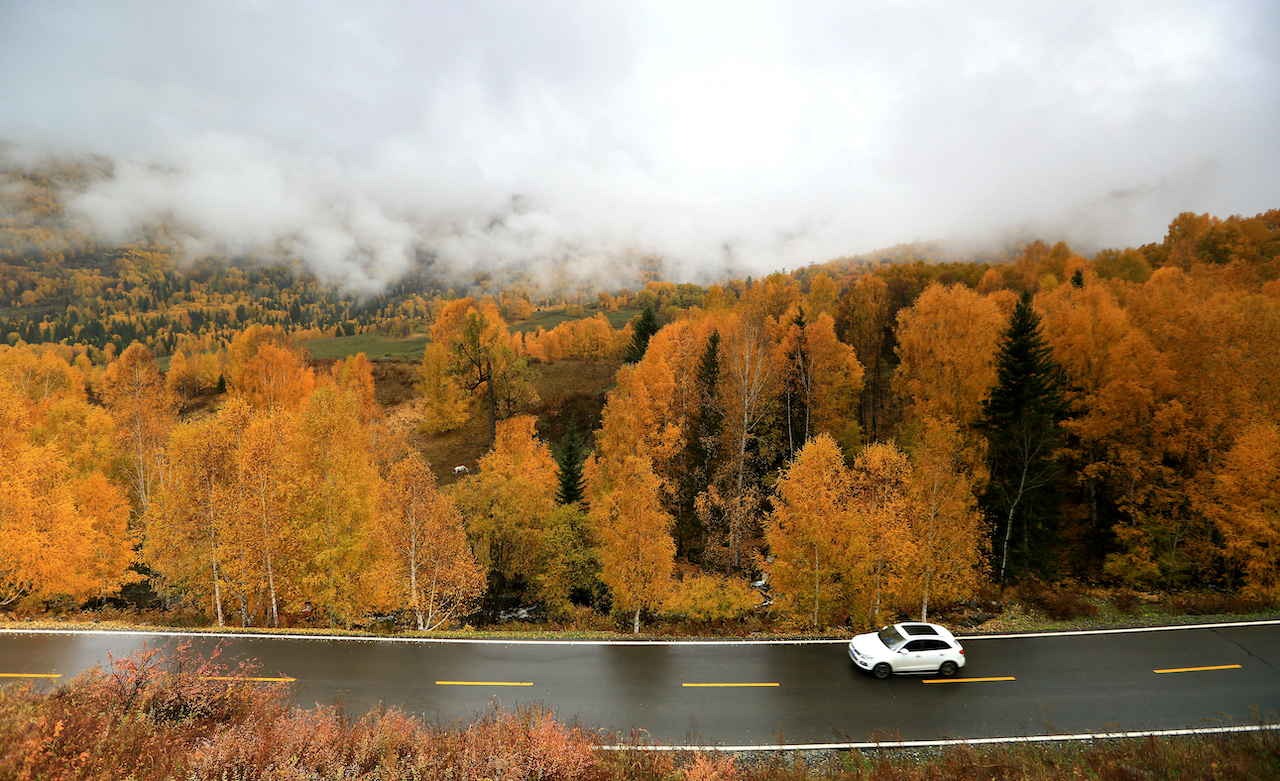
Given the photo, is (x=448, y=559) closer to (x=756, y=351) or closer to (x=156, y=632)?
(x=156, y=632)

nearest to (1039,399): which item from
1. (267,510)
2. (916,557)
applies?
(916,557)

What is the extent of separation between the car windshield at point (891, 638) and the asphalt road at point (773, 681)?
115cm

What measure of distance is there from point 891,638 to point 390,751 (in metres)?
16.0

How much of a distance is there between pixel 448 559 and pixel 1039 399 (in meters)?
33.0

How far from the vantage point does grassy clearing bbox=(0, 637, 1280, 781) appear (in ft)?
30.9

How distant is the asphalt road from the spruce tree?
26.0ft

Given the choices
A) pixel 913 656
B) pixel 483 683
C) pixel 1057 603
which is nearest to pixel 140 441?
pixel 483 683

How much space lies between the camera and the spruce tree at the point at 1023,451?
2748cm

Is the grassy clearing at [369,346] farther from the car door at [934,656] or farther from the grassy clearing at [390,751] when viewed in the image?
the car door at [934,656]

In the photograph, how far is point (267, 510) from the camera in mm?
25641

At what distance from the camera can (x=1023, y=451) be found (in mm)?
27297

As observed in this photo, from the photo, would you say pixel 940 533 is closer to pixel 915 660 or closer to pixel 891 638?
pixel 891 638

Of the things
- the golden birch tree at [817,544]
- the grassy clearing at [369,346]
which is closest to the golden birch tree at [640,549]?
the golden birch tree at [817,544]

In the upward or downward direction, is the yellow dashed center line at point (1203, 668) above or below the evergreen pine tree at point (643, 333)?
below
